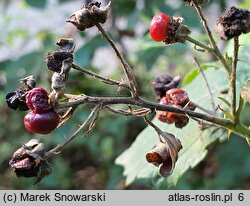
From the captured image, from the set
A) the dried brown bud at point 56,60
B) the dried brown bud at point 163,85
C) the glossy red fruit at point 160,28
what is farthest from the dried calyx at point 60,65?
the dried brown bud at point 163,85

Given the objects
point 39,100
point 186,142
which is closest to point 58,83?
point 39,100

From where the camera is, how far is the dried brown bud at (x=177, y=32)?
1.30m

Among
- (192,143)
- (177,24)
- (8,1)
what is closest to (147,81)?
(8,1)

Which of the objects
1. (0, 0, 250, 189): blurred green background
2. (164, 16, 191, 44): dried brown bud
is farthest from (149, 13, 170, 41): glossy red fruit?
(0, 0, 250, 189): blurred green background

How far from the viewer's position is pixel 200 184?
3.53 m

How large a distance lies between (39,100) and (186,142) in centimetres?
79

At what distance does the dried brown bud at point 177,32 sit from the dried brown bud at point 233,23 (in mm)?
87

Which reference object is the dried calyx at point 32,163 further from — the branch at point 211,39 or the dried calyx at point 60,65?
the branch at point 211,39

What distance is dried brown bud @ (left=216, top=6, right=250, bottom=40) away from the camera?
121 cm

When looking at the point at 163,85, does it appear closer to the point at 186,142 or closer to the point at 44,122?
the point at 186,142

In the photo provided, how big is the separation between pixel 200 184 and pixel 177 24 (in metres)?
2.34

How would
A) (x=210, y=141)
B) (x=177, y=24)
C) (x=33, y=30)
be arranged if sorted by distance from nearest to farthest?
(x=177, y=24) → (x=210, y=141) → (x=33, y=30)

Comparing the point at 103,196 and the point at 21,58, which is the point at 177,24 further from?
the point at 21,58

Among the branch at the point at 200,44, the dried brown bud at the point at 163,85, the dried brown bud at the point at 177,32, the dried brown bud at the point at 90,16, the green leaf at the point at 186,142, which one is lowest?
the green leaf at the point at 186,142
